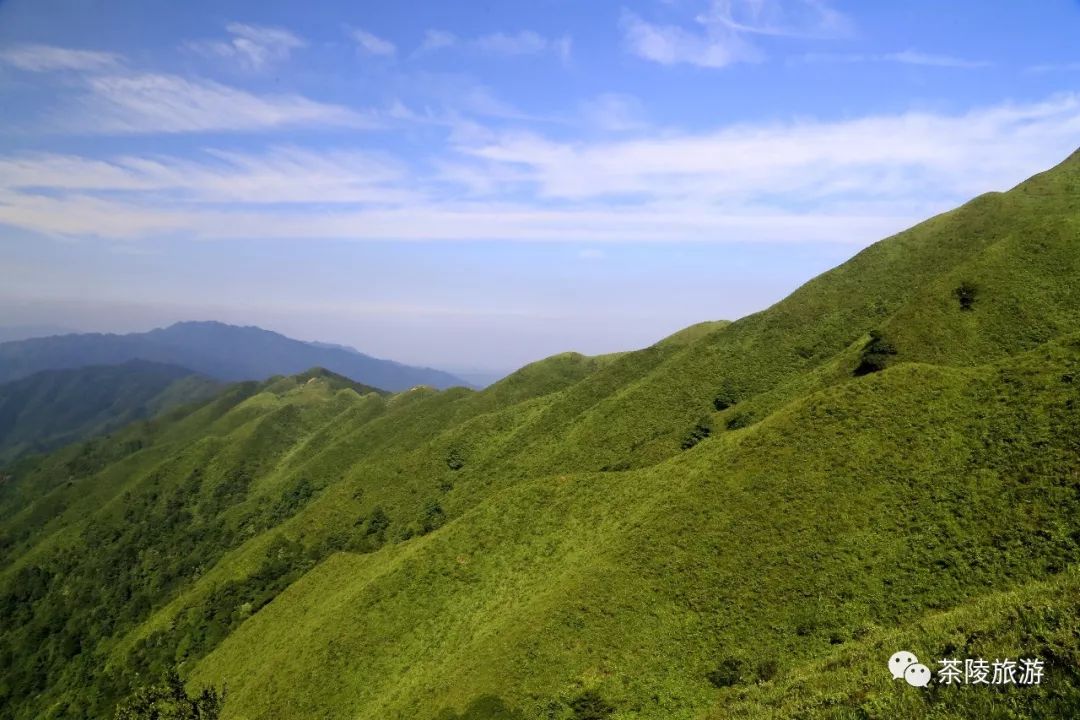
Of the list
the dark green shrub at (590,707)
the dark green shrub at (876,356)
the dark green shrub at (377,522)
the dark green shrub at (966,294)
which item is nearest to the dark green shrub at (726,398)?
the dark green shrub at (876,356)

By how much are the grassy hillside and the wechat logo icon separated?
70 cm

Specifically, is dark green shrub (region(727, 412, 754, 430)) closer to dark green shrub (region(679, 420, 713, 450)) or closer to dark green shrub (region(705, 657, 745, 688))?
dark green shrub (region(679, 420, 713, 450))

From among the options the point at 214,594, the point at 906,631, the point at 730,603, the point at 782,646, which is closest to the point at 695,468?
the point at 730,603

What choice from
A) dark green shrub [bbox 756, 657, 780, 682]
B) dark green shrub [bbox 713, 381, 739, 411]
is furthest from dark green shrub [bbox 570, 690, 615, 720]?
dark green shrub [bbox 713, 381, 739, 411]

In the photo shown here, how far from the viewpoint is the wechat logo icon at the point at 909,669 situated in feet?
85.3

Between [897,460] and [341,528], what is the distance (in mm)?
102926

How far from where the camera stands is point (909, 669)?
27.1 metres

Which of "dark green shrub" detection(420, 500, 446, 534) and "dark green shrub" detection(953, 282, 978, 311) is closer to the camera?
"dark green shrub" detection(953, 282, 978, 311)

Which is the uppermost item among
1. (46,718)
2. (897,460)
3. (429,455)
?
(897,460)

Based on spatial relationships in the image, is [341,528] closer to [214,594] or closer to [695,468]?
[214,594]

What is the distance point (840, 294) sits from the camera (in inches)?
4535

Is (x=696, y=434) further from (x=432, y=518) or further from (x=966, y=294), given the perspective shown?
(x=432, y=518)

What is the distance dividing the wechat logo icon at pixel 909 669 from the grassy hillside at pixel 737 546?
27.5 inches

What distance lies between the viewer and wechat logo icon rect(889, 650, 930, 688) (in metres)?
26.0
